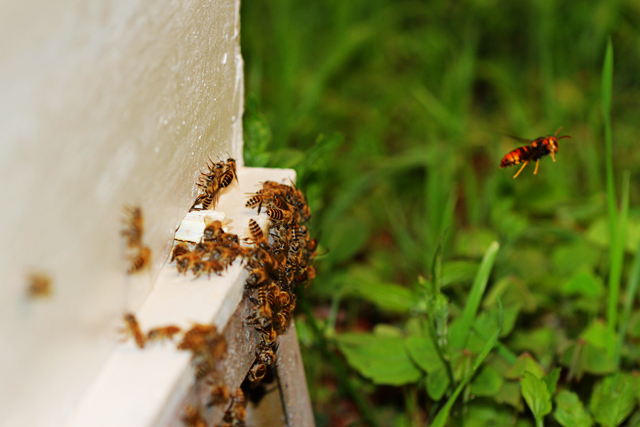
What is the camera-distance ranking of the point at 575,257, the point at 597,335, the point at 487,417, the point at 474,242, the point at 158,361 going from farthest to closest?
the point at 474,242 → the point at 575,257 → the point at 597,335 → the point at 487,417 → the point at 158,361

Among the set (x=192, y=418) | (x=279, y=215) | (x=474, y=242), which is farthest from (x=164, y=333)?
(x=474, y=242)

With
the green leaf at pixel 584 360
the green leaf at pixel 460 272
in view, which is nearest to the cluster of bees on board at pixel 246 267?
the green leaf at pixel 460 272

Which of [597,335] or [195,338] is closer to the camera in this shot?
[195,338]

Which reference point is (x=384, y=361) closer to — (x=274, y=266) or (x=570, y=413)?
(x=570, y=413)

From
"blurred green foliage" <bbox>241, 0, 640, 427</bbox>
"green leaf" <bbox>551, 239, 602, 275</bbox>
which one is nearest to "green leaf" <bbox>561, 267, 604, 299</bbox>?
"blurred green foliage" <bbox>241, 0, 640, 427</bbox>

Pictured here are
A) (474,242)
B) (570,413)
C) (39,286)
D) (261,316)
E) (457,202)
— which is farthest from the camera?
(457,202)

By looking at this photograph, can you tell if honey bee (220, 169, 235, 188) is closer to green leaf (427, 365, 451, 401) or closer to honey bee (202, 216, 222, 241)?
honey bee (202, 216, 222, 241)

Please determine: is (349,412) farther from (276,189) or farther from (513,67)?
(513,67)
